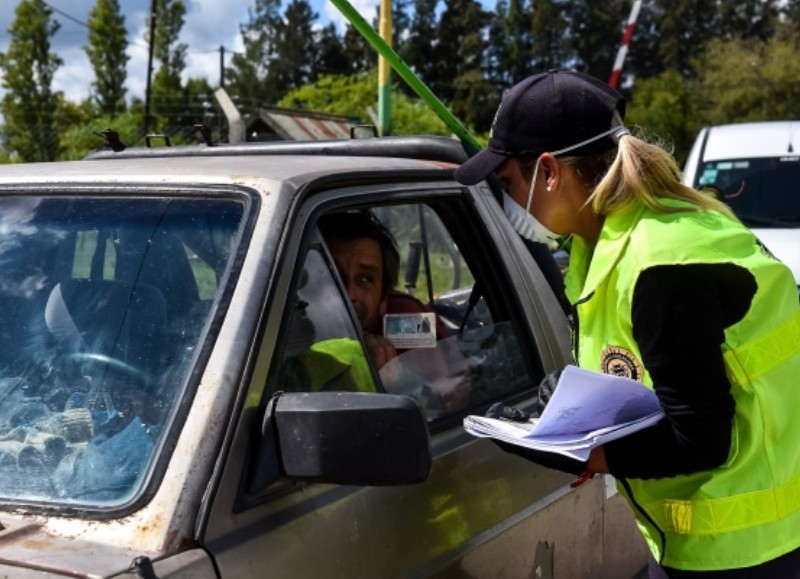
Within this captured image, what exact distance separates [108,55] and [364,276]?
A: 5073 cm

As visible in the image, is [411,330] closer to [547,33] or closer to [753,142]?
[753,142]

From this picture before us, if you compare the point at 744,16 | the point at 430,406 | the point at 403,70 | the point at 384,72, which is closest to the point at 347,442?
the point at 430,406

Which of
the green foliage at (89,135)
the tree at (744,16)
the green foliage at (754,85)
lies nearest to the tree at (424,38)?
the tree at (744,16)

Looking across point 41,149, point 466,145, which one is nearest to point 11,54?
point 41,149

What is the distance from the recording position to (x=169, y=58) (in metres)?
→ 56.5

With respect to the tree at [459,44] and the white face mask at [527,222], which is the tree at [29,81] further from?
the white face mask at [527,222]

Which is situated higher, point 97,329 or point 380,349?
point 97,329

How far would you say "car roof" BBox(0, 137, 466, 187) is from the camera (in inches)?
88.9

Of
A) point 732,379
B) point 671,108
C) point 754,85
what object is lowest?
point 671,108

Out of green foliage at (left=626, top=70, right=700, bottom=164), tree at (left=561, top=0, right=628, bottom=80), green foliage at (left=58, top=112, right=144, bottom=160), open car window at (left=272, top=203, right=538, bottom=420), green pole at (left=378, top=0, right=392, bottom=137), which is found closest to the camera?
open car window at (left=272, top=203, right=538, bottom=420)

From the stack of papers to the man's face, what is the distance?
3.51 feet

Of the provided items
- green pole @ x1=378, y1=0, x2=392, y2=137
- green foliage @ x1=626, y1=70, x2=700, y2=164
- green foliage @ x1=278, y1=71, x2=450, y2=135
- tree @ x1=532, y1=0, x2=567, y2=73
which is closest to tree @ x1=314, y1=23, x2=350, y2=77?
tree @ x1=532, y1=0, x2=567, y2=73

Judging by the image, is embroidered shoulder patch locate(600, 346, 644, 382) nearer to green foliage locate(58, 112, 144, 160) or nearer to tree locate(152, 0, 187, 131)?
green foliage locate(58, 112, 144, 160)

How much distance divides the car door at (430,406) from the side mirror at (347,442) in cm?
6
